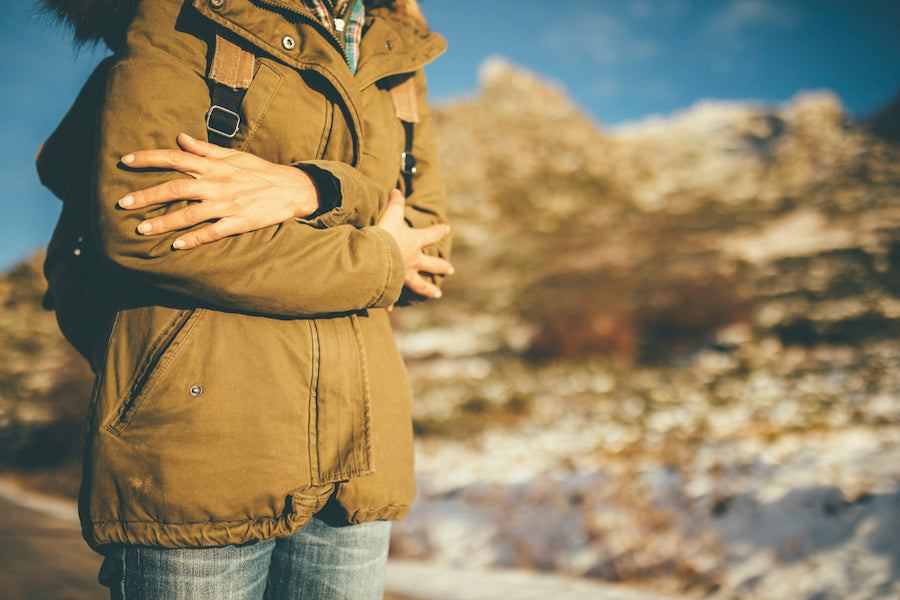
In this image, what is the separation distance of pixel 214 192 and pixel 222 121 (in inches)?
6.7

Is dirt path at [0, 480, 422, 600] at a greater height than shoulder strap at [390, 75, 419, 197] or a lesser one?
lesser

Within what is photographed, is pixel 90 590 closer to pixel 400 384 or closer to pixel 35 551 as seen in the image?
pixel 35 551

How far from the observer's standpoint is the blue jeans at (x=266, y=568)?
951mm

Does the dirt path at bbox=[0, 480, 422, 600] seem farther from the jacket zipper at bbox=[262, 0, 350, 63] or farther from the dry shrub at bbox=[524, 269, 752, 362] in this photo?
the dry shrub at bbox=[524, 269, 752, 362]

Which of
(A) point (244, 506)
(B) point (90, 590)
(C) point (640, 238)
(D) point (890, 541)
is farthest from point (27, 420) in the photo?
(C) point (640, 238)

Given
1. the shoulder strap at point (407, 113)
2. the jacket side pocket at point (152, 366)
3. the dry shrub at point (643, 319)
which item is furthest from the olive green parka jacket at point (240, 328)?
the dry shrub at point (643, 319)

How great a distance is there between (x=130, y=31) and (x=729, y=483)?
5.56 metres

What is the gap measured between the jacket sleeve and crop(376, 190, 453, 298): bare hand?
29 centimetres

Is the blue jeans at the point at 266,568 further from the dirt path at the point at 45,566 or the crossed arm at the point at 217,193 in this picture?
the dirt path at the point at 45,566

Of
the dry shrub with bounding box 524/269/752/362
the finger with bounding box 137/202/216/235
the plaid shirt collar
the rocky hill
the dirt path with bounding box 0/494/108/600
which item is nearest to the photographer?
the finger with bounding box 137/202/216/235

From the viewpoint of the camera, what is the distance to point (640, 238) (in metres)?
25.4

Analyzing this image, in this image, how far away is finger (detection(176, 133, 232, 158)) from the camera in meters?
0.96

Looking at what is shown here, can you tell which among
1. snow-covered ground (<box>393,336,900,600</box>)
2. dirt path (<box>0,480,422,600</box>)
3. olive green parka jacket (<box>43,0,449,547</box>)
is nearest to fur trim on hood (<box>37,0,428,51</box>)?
olive green parka jacket (<box>43,0,449,547</box>)

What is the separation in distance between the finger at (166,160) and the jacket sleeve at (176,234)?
0.02m
